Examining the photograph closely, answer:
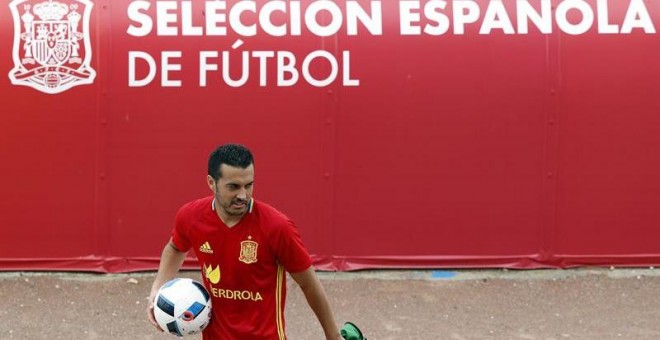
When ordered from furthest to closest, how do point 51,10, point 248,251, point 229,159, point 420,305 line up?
Answer: point 51,10 → point 420,305 → point 248,251 → point 229,159

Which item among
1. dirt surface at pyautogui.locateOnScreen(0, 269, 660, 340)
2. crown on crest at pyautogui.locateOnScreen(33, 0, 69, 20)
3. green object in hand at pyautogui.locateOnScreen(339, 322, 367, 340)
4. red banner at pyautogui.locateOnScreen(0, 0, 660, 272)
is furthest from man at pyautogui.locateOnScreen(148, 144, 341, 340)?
crown on crest at pyautogui.locateOnScreen(33, 0, 69, 20)

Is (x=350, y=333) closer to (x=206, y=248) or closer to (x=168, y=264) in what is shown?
(x=206, y=248)

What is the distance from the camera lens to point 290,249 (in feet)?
11.6

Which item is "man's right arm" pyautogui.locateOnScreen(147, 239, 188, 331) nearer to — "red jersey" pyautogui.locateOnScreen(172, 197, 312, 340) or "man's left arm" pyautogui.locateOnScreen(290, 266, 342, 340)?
"red jersey" pyautogui.locateOnScreen(172, 197, 312, 340)

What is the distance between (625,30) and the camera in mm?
7496

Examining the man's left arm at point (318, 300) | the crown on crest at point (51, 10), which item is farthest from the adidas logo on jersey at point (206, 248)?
the crown on crest at point (51, 10)

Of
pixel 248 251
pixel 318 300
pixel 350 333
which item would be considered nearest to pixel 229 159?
pixel 248 251

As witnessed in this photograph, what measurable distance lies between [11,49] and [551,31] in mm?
4592

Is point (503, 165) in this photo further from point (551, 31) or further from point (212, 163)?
point (212, 163)

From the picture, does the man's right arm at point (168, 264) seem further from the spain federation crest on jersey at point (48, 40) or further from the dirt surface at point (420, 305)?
the spain federation crest on jersey at point (48, 40)

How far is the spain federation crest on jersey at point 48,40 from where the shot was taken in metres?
7.31

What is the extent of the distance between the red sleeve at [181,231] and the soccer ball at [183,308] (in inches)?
6.3

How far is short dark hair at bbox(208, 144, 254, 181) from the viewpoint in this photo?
11.3ft

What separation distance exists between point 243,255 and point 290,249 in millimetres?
202
